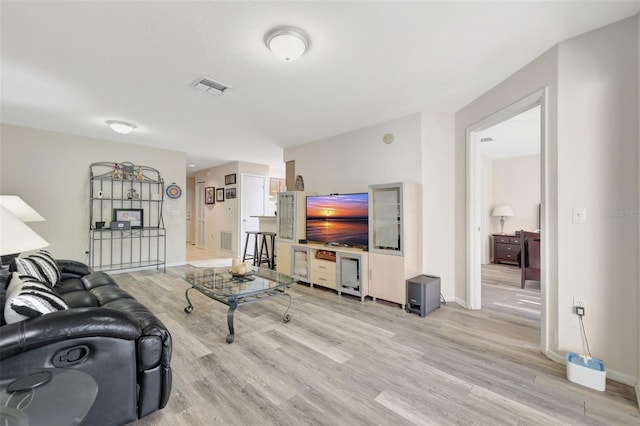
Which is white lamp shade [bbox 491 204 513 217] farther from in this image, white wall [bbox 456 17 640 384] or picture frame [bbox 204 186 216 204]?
picture frame [bbox 204 186 216 204]

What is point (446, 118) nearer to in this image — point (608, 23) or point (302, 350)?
point (608, 23)

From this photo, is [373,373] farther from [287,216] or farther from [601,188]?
[287,216]

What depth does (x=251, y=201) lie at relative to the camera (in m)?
7.23

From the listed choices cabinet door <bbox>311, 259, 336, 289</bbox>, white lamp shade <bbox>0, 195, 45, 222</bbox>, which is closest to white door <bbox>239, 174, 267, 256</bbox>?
cabinet door <bbox>311, 259, 336, 289</bbox>

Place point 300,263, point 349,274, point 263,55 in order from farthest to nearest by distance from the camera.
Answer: point 300,263
point 349,274
point 263,55

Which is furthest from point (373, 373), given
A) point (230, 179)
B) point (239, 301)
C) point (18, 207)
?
point (230, 179)

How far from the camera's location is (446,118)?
3.52 m

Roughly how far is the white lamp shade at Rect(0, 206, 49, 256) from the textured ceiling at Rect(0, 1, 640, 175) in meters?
1.46

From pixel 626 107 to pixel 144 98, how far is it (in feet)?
14.2

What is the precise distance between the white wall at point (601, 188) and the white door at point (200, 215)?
837 centimetres

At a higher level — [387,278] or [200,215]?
[200,215]

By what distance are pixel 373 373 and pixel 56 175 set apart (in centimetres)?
561

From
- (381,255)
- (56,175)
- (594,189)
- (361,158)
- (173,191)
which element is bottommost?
(381,255)

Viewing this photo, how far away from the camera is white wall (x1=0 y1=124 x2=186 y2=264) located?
4102 millimetres
